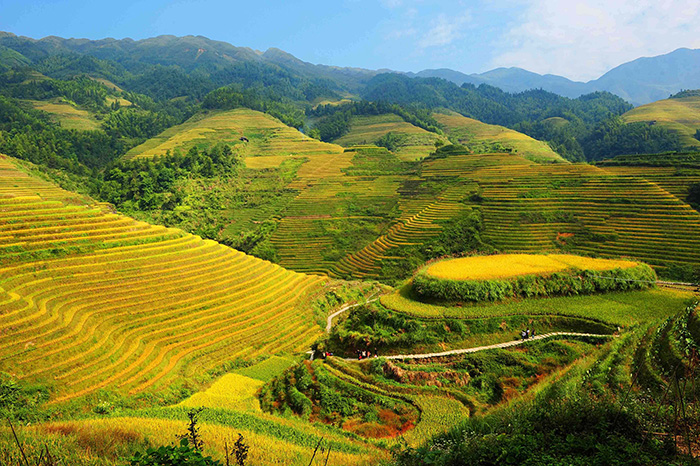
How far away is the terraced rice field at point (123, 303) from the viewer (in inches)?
634

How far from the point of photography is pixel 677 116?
390 feet

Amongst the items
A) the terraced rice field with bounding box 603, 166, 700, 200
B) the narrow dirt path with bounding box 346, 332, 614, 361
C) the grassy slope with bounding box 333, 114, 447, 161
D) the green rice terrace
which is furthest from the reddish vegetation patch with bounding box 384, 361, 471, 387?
the grassy slope with bounding box 333, 114, 447, 161

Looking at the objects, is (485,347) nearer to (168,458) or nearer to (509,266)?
(509,266)

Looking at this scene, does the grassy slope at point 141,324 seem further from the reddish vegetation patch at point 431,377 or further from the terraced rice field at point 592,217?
the terraced rice field at point 592,217

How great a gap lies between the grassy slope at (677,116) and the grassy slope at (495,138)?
1223 inches

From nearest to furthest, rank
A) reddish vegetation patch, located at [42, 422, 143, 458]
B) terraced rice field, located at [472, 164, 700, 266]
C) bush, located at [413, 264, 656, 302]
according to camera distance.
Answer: reddish vegetation patch, located at [42, 422, 143, 458], bush, located at [413, 264, 656, 302], terraced rice field, located at [472, 164, 700, 266]

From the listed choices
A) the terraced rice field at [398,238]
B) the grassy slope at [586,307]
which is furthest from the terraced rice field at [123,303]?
the terraced rice field at [398,238]

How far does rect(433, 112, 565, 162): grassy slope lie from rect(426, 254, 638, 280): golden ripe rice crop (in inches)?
2711

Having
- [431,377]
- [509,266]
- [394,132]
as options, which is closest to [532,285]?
[509,266]

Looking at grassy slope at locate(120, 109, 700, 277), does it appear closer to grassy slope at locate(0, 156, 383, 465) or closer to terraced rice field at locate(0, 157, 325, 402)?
terraced rice field at locate(0, 157, 325, 402)

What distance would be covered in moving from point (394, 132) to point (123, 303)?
102126 millimetres

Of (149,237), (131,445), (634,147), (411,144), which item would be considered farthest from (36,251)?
(634,147)

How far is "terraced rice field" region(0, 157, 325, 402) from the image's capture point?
16109 mm

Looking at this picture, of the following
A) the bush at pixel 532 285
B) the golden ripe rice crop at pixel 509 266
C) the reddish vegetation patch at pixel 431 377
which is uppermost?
the golden ripe rice crop at pixel 509 266
